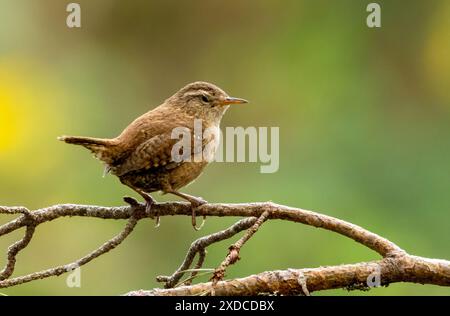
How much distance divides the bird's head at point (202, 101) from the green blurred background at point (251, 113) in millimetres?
1922

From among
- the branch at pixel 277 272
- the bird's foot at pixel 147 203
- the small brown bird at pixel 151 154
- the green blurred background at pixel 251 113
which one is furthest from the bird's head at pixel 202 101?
the green blurred background at pixel 251 113

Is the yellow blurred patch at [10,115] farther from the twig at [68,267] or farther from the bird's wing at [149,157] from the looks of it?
the twig at [68,267]

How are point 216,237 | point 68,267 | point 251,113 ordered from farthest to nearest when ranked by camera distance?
point 251,113, point 216,237, point 68,267

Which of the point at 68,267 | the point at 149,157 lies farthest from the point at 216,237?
the point at 149,157

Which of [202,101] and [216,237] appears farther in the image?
[202,101]

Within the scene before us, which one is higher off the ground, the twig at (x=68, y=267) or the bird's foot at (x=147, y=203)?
the bird's foot at (x=147, y=203)

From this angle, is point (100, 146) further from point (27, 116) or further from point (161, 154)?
point (27, 116)

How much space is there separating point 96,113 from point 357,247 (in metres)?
2.35

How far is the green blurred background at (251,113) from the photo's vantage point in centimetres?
560

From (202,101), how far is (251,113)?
4.04 metres

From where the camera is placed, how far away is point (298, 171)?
6020 millimetres

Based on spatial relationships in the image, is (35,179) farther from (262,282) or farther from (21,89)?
(262,282)

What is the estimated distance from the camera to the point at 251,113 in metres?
7.30

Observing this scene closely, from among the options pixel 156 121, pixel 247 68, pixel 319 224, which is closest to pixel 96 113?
pixel 247 68
